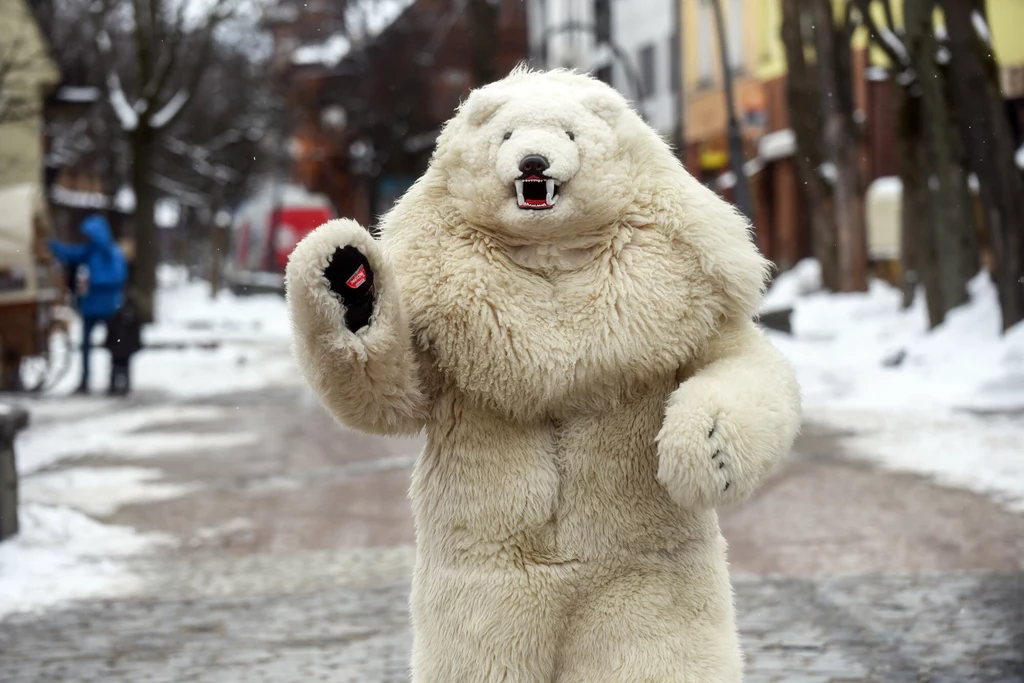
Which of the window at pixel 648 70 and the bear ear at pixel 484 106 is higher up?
the window at pixel 648 70

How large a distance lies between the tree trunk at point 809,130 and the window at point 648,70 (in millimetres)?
20770

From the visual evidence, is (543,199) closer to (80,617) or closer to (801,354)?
(80,617)

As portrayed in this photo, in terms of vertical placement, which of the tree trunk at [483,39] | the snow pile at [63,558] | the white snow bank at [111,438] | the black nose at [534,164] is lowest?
the snow pile at [63,558]

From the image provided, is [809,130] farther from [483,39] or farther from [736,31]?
[736,31]

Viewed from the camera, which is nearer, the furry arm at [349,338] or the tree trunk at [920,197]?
the furry arm at [349,338]

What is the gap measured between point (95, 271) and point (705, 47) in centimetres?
2815

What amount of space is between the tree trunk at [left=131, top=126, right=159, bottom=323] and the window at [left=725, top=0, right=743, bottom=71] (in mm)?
17341

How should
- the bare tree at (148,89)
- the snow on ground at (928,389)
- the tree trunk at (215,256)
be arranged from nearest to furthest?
the snow on ground at (928,389)
the bare tree at (148,89)
the tree trunk at (215,256)

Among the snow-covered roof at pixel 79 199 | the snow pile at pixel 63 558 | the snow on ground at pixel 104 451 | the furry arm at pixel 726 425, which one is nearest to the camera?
the furry arm at pixel 726 425

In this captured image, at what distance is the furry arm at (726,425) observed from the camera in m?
2.87

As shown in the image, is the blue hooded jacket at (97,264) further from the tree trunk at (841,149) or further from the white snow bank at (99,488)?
the tree trunk at (841,149)

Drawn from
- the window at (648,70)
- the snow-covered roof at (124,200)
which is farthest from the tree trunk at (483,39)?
the snow-covered roof at (124,200)

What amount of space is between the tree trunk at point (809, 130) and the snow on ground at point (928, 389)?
3447 millimetres

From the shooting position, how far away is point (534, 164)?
2.99 m
